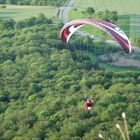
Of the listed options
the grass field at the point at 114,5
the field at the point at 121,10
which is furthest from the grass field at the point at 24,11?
the grass field at the point at 114,5

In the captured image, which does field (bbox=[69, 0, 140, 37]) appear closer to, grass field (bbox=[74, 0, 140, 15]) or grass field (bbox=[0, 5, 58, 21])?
grass field (bbox=[74, 0, 140, 15])

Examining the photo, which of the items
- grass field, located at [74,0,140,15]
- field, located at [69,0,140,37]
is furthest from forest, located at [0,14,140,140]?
grass field, located at [74,0,140,15]

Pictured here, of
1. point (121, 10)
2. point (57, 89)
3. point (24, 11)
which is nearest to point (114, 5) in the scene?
point (121, 10)

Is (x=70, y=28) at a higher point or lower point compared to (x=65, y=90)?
higher

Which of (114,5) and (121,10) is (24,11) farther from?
(121,10)

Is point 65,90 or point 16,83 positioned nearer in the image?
point 65,90

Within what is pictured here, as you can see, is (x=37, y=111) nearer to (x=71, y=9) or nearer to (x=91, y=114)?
(x=91, y=114)

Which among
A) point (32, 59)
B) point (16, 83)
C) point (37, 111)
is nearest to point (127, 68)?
point (32, 59)

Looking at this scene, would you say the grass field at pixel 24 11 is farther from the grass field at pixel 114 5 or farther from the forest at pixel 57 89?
the forest at pixel 57 89
